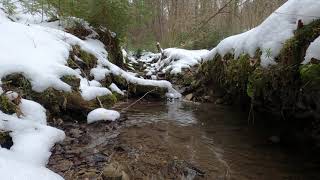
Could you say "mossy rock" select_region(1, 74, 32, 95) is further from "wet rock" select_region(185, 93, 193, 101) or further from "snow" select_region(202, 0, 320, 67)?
"wet rock" select_region(185, 93, 193, 101)

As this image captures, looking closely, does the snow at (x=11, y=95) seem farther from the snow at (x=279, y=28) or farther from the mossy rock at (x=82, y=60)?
the snow at (x=279, y=28)

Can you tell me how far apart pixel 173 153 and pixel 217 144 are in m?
0.76

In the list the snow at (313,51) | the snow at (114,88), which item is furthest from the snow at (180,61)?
the snow at (313,51)

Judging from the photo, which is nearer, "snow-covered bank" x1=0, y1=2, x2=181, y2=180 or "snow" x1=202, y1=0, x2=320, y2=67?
"snow-covered bank" x1=0, y1=2, x2=181, y2=180

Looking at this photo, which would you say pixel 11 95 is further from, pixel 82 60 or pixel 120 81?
pixel 120 81

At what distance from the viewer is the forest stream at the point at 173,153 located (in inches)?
123

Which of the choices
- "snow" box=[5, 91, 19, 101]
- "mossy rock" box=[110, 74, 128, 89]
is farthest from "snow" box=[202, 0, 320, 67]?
"snow" box=[5, 91, 19, 101]

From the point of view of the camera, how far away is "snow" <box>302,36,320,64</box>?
3.46 metres

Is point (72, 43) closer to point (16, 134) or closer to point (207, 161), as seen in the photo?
point (16, 134)

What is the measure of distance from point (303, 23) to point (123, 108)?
3.39 metres

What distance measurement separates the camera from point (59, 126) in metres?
4.22

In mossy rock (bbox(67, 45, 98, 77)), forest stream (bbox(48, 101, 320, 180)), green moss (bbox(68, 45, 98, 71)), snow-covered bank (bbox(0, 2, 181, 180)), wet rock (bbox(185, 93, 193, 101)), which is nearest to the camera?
snow-covered bank (bbox(0, 2, 181, 180))

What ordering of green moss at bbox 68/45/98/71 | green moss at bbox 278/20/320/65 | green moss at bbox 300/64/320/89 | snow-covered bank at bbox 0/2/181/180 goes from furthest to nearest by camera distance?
green moss at bbox 68/45/98/71, green moss at bbox 278/20/320/65, green moss at bbox 300/64/320/89, snow-covered bank at bbox 0/2/181/180

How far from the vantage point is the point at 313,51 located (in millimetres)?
3521
